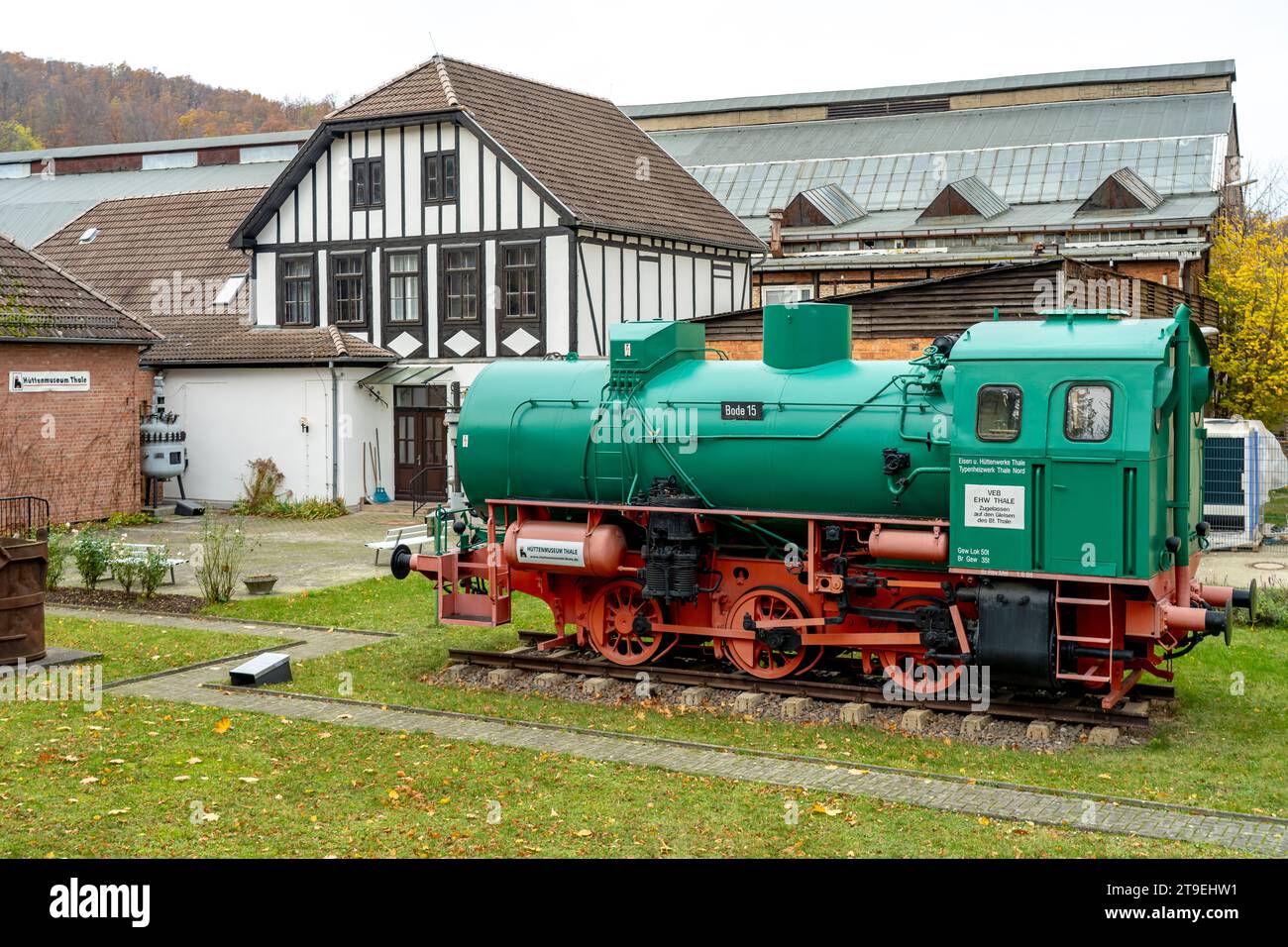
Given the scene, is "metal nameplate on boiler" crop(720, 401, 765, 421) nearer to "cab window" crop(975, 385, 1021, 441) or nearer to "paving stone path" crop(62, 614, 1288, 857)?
"cab window" crop(975, 385, 1021, 441)

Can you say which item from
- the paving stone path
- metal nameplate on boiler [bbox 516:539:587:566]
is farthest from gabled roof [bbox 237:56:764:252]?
the paving stone path

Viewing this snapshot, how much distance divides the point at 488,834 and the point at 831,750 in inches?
148

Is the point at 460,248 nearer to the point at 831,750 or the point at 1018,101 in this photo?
the point at 831,750

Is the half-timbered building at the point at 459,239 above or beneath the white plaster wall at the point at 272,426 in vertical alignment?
above

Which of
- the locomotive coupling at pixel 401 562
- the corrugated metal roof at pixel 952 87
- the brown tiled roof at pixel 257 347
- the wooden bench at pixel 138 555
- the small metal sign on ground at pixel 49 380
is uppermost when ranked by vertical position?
the corrugated metal roof at pixel 952 87

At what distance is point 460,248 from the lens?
31.8m

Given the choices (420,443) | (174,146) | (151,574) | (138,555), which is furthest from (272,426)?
(174,146)

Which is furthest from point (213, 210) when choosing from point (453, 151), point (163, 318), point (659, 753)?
point (659, 753)

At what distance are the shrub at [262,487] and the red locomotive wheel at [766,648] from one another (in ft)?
65.6

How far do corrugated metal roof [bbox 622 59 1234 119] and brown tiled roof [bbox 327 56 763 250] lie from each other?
90.9ft

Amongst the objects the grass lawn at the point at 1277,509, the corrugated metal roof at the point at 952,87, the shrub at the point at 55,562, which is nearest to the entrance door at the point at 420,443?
the shrub at the point at 55,562

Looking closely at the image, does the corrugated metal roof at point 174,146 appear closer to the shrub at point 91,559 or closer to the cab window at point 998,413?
the shrub at point 91,559

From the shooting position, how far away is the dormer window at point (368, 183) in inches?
1284

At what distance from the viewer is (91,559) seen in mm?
20531
